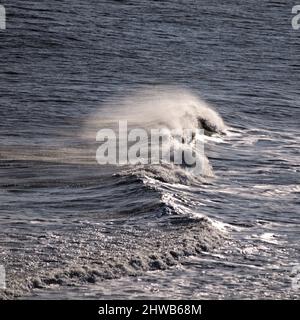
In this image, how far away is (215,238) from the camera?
544 inches

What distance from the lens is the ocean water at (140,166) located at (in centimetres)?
1229

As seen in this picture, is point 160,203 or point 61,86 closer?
point 160,203

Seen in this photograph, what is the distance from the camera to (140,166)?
17.7m

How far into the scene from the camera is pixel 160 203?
15.2 meters

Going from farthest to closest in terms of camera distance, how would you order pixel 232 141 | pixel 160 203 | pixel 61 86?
pixel 61 86 → pixel 232 141 → pixel 160 203

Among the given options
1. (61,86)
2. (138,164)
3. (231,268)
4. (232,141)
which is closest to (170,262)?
(231,268)

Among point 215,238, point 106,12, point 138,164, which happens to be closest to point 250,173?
point 138,164

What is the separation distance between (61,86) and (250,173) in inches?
356

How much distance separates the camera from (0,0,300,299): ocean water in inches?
484

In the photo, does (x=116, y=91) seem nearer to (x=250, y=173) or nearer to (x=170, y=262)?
(x=250, y=173)

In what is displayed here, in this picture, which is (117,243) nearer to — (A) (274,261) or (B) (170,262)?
(B) (170,262)
